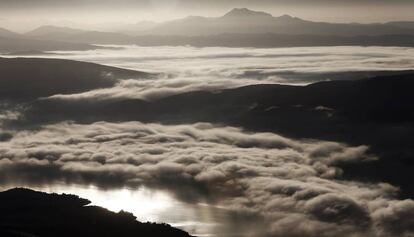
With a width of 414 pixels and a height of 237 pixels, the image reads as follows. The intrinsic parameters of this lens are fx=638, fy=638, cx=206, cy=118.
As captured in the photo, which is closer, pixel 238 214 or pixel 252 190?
pixel 238 214

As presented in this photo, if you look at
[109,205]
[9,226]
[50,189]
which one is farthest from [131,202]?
[9,226]

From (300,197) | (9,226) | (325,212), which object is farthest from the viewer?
(300,197)

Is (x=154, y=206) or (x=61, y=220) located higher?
(x=61, y=220)

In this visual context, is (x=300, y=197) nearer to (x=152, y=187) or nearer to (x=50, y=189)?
(x=152, y=187)

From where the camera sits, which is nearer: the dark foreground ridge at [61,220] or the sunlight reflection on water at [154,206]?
the dark foreground ridge at [61,220]

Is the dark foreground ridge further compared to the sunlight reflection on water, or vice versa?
the sunlight reflection on water

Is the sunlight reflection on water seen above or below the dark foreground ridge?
below

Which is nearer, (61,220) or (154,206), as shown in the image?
(61,220)

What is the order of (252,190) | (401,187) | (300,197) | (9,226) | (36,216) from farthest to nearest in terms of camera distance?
1. (401,187)
2. (252,190)
3. (300,197)
4. (36,216)
5. (9,226)
